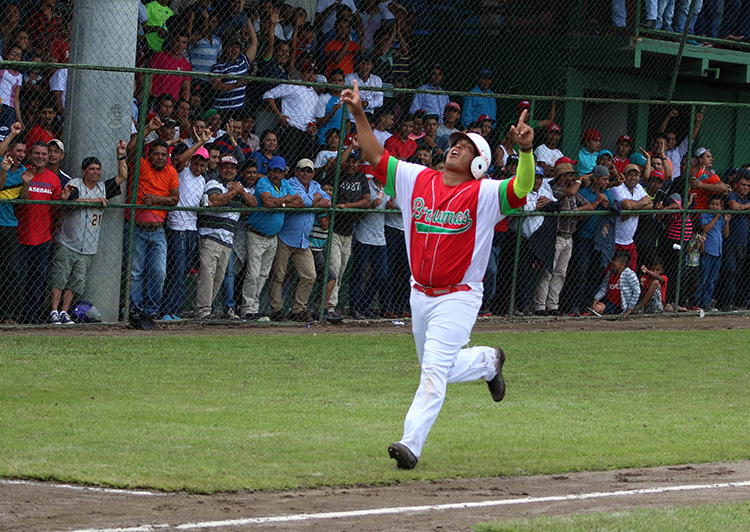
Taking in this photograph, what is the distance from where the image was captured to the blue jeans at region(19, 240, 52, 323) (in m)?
12.3

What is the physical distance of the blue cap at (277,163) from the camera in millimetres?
13719

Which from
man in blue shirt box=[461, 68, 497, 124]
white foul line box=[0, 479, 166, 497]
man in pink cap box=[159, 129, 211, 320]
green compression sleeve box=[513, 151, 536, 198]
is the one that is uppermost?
man in blue shirt box=[461, 68, 497, 124]

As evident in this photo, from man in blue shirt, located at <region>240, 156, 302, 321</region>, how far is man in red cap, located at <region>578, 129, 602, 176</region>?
490 cm

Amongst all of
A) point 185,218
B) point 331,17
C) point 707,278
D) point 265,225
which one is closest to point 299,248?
point 265,225

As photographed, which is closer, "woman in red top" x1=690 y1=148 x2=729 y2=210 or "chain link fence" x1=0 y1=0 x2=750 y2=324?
"chain link fence" x1=0 y1=0 x2=750 y2=324

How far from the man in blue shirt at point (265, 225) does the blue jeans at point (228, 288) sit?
15 centimetres

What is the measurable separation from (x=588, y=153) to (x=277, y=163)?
5346mm

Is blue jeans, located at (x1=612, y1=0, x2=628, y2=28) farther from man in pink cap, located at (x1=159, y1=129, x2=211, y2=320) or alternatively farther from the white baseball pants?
the white baseball pants

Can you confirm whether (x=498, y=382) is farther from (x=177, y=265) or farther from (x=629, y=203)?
(x=629, y=203)

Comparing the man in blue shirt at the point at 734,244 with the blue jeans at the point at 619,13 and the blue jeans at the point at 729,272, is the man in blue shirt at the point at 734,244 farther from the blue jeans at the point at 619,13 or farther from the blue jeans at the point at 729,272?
the blue jeans at the point at 619,13

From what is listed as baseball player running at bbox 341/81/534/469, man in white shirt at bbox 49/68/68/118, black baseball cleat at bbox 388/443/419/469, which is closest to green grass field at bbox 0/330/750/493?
black baseball cleat at bbox 388/443/419/469

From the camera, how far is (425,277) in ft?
23.5

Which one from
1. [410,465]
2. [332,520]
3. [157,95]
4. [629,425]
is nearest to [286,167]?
[157,95]

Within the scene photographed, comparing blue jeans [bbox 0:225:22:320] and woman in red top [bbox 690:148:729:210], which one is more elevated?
woman in red top [bbox 690:148:729:210]
